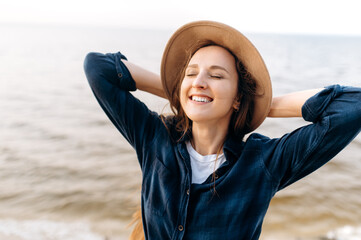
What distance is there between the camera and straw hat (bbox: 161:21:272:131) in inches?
69.4

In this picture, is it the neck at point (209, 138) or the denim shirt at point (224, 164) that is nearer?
the denim shirt at point (224, 164)

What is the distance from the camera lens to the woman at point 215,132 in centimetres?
160

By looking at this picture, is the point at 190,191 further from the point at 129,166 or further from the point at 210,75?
the point at 129,166

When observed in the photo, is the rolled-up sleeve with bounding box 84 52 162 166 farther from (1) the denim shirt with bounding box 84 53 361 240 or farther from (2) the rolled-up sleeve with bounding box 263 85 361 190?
(2) the rolled-up sleeve with bounding box 263 85 361 190

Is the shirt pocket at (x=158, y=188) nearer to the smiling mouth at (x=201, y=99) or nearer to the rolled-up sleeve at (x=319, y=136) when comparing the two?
the smiling mouth at (x=201, y=99)

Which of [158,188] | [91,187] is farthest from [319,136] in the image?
[91,187]

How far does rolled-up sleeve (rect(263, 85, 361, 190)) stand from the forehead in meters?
0.48

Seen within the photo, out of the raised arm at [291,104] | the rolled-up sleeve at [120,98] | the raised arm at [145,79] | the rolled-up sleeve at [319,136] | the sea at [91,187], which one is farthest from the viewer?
the sea at [91,187]

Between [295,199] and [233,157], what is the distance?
11.6 feet

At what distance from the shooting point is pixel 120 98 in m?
1.86

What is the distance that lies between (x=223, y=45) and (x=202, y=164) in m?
0.69

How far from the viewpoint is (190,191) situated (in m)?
1.72

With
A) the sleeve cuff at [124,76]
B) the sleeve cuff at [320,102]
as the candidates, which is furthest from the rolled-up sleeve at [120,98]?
the sleeve cuff at [320,102]

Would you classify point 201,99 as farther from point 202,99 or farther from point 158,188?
point 158,188
